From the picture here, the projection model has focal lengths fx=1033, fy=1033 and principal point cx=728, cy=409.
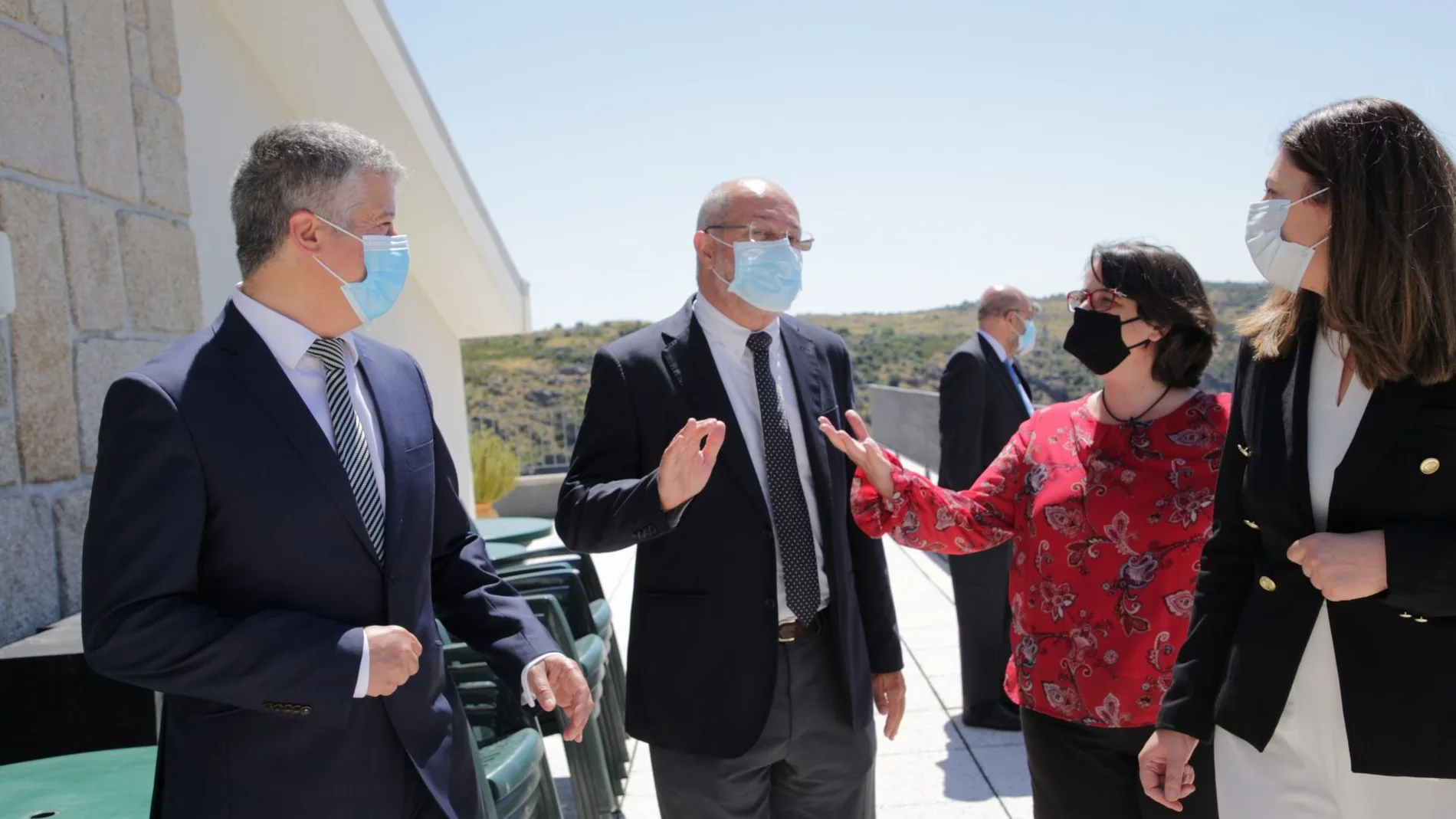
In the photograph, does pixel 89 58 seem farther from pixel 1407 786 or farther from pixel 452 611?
pixel 1407 786

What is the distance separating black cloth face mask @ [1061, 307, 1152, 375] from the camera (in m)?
2.70

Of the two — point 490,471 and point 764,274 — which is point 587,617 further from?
point 490,471

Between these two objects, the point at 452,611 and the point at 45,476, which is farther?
the point at 45,476

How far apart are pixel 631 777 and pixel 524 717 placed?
57.7 inches

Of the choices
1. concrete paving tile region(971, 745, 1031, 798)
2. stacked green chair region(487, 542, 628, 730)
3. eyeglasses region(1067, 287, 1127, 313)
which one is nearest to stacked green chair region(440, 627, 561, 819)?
stacked green chair region(487, 542, 628, 730)

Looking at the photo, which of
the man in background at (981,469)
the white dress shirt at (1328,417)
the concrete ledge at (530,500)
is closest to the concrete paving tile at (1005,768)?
the man in background at (981,469)

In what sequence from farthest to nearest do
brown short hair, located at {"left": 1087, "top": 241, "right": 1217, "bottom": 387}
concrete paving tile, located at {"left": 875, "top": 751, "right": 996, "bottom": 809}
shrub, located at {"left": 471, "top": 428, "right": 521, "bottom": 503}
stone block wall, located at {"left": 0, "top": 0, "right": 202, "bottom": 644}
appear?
shrub, located at {"left": 471, "top": 428, "right": 521, "bottom": 503}, concrete paving tile, located at {"left": 875, "top": 751, "right": 996, "bottom": 809}, stone block wall, located at {"left": 0, "top": 0, "right": 202, "bottom": 644}, brown short hair, located at {"left": 1087, "top": 241, "right": 1217, "bottom": 387}

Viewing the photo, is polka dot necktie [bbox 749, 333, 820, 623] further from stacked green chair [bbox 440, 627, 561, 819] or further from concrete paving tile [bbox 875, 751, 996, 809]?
concrete paving tile [bbox 875, 751, 996, 809]

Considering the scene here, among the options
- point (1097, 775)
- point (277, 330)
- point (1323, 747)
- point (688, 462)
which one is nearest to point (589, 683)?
point (688, 462)

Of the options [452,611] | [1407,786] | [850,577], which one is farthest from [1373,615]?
[452,611]

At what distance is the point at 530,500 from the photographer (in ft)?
42.9

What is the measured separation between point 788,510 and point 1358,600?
1243 millimetres

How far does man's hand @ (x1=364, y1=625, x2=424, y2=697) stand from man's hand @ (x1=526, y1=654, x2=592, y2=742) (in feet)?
1.09

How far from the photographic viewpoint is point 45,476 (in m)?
2.93
